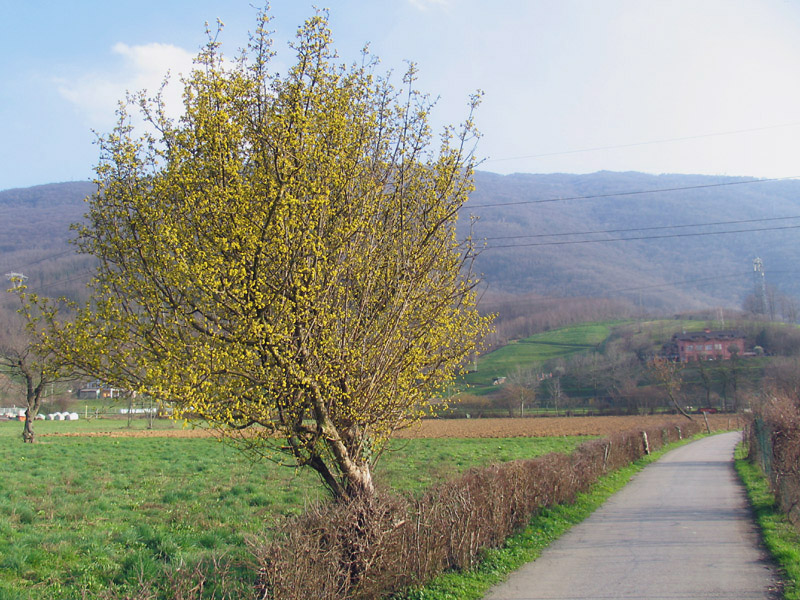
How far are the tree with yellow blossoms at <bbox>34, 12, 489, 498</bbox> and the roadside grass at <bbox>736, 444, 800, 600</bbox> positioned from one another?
18.0ft

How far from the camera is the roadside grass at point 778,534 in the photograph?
853 cm

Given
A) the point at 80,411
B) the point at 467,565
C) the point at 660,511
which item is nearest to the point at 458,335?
the point at 467,565

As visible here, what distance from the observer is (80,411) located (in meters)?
96.6

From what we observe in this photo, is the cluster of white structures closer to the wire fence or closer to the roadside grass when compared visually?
the roadside grass

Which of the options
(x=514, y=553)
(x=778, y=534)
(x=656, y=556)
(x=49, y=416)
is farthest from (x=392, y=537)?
(x=49, y=416)

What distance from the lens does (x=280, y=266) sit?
7.18 m

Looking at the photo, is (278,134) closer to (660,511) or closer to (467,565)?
(467,565)

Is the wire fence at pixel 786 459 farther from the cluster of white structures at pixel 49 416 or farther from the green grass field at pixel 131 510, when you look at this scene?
the cluster of white structures at pixel 49 416

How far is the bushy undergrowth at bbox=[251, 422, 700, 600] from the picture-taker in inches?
240

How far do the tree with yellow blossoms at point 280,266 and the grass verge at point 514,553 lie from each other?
159cm

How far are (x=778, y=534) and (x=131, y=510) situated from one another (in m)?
13.1

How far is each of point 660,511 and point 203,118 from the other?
511 inches

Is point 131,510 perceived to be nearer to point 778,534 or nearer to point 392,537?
point 392,537

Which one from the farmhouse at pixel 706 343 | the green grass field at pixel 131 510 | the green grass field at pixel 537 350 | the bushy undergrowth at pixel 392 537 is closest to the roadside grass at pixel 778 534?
the bushy undergrowth at pixel 392 537
